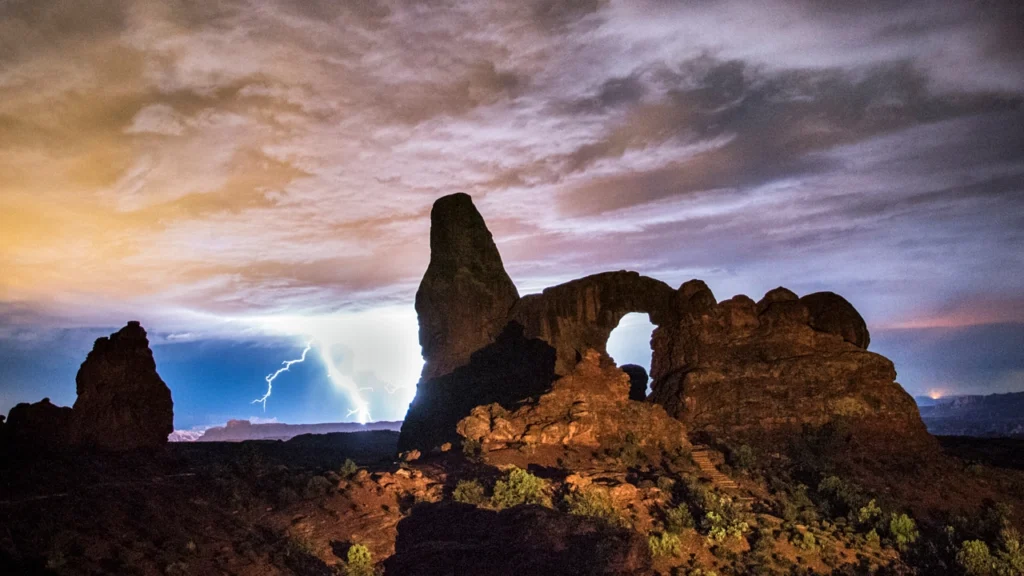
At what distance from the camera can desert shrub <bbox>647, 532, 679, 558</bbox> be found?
20.6 metres

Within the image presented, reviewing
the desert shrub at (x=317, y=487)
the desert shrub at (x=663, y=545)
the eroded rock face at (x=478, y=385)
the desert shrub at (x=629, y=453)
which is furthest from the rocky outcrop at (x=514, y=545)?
the eroded rock face at (x=478, y=385)

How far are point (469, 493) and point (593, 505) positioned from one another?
421cm

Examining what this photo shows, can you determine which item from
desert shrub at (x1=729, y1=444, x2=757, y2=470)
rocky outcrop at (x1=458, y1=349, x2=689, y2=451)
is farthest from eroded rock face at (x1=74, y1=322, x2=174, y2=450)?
desert shrub at (x1=729, y1=444, x2=757, y2=470)

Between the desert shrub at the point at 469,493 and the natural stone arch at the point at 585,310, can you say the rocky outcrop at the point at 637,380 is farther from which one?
the desert shrub at the point at 469,493

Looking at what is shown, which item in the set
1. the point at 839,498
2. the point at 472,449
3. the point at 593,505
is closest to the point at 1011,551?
the point at 839,498

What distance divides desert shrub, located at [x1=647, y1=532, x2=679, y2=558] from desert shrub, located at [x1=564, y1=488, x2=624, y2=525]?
1221mm

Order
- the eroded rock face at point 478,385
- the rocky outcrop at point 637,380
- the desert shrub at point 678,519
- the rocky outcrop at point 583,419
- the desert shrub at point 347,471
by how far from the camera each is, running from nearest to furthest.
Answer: the desert shrub at point 678,519 → the desert shrub at point 347,471 → the rocky outcrop at point 583,419 → the eroded rock face at point 478,385 → the rocky outcrop at point 637,380

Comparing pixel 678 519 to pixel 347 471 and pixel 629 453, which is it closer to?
pixel 629 453

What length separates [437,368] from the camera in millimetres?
48938

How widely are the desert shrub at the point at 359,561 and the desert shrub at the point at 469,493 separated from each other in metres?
4.05

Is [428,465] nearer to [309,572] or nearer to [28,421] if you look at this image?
[309,572]

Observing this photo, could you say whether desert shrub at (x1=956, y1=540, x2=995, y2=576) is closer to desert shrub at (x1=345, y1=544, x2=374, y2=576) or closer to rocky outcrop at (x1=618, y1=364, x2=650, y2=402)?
desert shrub at (x1=345, y1=544, x2=374, y2=576)

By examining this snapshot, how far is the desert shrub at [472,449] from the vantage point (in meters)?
27.6

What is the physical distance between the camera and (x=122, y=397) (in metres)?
30.0
